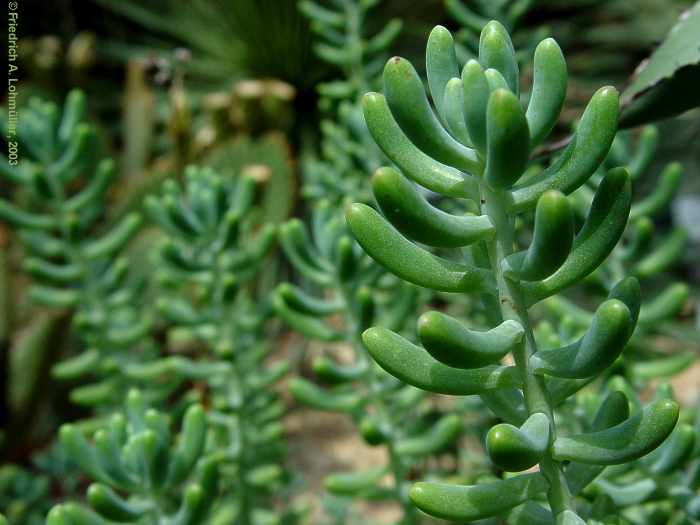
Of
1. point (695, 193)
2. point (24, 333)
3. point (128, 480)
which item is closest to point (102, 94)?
point (24, 333)

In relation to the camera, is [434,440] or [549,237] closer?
[549,237]

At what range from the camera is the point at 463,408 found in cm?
81

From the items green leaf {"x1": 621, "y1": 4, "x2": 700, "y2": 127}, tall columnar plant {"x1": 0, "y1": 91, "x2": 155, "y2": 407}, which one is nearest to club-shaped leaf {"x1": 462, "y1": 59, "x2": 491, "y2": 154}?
green leaf {"x1": 621, "y1": 4, "x2": 700, "y2": 127}

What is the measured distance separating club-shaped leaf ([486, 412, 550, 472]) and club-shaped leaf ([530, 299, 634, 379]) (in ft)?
0.08

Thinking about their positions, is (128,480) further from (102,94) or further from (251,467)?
(102,94)

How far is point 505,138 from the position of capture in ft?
1.00

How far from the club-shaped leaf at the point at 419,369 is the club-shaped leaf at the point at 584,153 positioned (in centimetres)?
8

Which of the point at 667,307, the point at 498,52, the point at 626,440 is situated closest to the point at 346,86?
the point at 667,307

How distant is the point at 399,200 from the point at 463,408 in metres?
0.54

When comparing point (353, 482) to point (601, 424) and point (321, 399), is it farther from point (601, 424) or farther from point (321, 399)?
point (601, 424)

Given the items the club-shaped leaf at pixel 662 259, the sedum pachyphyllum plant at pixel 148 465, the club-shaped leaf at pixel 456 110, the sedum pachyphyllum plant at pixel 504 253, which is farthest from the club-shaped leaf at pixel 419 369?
the club-shaped leaf at pixel 662 259

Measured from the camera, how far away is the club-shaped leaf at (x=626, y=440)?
314 millimetres

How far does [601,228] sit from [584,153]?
0.11 feet

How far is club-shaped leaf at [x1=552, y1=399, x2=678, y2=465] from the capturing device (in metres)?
0.31
